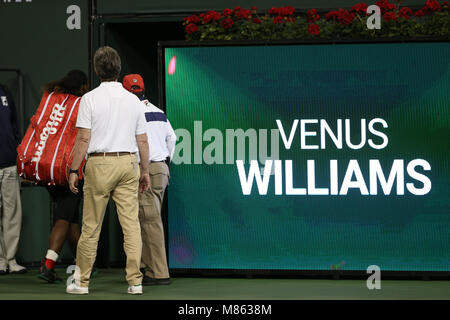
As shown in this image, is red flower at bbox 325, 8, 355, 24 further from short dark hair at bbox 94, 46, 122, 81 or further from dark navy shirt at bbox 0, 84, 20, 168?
dark navy shirt at bbox 0, 84, 20, 168

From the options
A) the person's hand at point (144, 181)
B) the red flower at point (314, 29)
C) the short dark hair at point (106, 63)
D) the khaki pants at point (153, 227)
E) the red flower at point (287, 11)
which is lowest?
the khaki pants at point (153, 227)

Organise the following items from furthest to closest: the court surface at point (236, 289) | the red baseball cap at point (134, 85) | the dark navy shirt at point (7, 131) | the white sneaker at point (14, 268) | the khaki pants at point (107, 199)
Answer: the white sneaker at point (14, 268), the dark navy shirt at point (7, 131), the red baseball cap at point (134, 85), the court surface at point (236, 289), the khaki pants at point (107, 199)

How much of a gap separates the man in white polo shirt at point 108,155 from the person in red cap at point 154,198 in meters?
0.97

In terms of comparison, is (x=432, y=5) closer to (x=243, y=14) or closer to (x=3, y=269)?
(x=243, y=14)

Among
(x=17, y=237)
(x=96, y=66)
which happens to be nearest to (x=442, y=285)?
(x=96, y=66)

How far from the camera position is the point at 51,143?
27.2ft

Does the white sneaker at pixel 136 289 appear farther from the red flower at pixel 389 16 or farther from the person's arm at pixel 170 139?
the red flower at pixel 389 16

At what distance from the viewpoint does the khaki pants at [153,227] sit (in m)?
8.16

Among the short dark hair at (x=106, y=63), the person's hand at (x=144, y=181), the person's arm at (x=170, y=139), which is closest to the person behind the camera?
the short dark hair at (x=106, y=63)

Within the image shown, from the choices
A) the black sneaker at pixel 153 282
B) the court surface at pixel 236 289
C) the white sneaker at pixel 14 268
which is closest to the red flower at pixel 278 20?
the court surface at pixel 236 289

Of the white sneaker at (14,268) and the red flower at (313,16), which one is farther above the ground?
the red flower at (313,16)

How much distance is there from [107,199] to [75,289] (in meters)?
0.92

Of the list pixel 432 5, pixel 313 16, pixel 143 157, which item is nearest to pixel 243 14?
pixel 313 16

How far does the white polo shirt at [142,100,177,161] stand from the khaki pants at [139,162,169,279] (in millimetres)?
112
